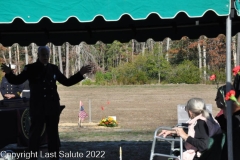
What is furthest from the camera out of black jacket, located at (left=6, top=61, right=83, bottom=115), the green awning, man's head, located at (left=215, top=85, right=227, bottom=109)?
black jacket, located at (left=6, top=61, right=83, bottom=115)

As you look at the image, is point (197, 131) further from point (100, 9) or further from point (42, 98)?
point (42, 98)

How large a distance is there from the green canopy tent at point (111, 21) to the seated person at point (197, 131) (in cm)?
20

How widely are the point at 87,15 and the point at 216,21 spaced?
347 centimetres

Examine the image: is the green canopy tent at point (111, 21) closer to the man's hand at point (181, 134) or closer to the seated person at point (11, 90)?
the man's hand at point (181, 134)

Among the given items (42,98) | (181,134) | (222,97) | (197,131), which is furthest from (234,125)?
(42,98)

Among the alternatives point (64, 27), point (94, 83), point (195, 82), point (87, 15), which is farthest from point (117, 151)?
point (94, 83)

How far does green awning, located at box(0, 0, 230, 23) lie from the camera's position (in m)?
4.63

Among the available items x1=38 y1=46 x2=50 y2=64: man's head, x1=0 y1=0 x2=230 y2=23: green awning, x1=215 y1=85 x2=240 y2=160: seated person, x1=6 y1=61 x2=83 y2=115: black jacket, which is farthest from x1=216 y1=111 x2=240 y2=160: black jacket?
x1=38 y1=46 x2=50 y2=64: man's head

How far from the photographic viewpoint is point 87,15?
15.3 ft

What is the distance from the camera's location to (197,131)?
15.8 ft

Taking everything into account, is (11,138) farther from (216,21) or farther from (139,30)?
(216,21)

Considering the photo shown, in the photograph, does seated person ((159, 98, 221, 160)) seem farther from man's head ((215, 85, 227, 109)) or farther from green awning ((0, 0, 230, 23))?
green awning ((0, 0, 230, 23))

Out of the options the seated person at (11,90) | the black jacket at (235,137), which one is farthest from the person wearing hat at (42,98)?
the seated person at (11,90)

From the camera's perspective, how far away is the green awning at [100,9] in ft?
15.2
